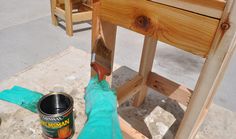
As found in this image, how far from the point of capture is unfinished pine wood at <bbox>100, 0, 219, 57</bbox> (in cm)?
48

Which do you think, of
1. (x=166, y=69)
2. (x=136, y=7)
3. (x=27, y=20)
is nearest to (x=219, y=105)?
(x=166, y=69)

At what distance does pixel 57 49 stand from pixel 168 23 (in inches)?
58.7

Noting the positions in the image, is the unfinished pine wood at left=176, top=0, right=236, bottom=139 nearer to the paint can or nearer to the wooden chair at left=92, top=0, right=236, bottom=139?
the wooden chair at left=92, top=0, right=236, bottom=139

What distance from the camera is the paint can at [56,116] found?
93 cm

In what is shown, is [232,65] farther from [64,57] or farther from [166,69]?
[64,57]

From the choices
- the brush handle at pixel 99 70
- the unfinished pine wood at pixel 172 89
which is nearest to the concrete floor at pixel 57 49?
the unfinished pine wood at pixel 172 89

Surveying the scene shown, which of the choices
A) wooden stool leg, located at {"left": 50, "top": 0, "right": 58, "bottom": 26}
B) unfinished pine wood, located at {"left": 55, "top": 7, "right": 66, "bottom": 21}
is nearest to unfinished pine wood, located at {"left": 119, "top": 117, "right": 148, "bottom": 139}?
unfinished pine wood, located at {"left": 55, "top": 7, "right": 66, "bottom": 21}

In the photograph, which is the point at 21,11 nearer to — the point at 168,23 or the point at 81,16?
the point at 81,16

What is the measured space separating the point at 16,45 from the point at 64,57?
0.48 meters

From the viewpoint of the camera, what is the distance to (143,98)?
1.33m

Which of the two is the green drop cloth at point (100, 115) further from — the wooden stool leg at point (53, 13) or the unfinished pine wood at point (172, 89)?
the wooden stool leg at point (53, 13)

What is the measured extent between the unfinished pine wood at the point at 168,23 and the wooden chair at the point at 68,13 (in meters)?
1.47

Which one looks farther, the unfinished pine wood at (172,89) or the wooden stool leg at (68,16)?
the wooden stool leg at (68,16)

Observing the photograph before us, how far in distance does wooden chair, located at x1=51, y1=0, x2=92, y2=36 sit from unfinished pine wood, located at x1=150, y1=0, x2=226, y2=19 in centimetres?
161
